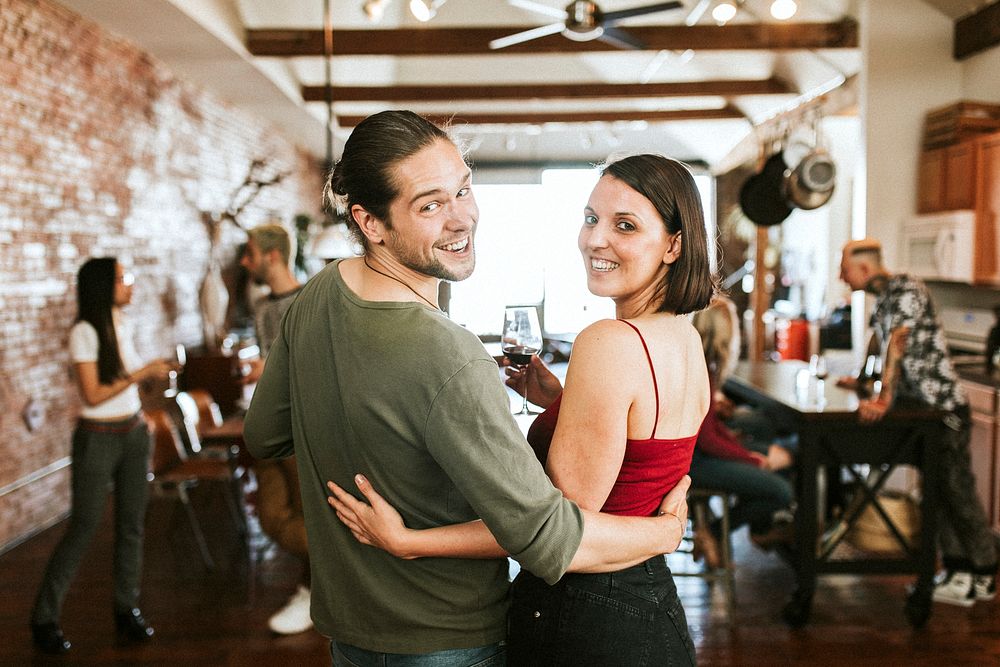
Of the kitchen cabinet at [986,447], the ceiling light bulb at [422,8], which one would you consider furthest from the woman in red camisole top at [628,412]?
the ceiling light bulb at [422,8]

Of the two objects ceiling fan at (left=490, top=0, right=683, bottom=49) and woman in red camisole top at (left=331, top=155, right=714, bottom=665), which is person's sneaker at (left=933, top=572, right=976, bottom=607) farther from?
ceiling fan at (left=490, top=0, right=683, bottom=49)

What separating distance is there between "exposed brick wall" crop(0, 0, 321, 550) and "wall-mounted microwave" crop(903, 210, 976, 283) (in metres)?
5.52

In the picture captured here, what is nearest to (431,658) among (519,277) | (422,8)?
(519,277)

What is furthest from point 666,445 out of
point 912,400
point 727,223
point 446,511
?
point 727,223

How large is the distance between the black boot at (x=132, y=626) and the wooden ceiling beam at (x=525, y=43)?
4609 mm

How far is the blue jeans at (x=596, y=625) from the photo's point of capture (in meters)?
1.41

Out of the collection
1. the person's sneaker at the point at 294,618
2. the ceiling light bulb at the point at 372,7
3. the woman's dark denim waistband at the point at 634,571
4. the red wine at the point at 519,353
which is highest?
the ceiling light bulb at the point at 372,7

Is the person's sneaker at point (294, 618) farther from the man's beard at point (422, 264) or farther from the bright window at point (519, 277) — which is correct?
the man's beard at point (422, 264)

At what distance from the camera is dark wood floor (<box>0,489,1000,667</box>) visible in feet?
10.7

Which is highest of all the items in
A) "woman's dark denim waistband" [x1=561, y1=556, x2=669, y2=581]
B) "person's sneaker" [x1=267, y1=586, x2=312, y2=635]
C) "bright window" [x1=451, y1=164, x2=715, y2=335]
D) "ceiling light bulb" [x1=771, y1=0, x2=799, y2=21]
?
"ceiling light bulb" [x1=771, y1=0, x2=799, y2=21]

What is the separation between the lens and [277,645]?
11.1 feet

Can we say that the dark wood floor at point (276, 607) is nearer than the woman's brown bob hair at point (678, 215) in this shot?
No

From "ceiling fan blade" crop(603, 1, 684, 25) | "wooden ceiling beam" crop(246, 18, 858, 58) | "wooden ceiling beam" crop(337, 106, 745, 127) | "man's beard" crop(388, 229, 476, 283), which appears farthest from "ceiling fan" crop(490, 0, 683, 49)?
"wooden ceiling beam" crop(337, 106, 745, 127)

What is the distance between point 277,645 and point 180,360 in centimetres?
339
